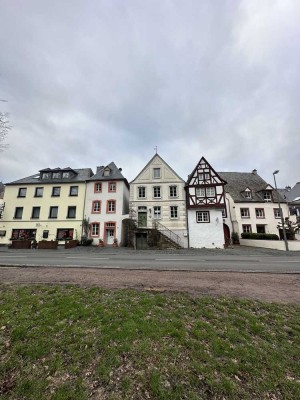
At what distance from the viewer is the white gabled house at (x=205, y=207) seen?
24.8 meters

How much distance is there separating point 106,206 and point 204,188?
550 inches

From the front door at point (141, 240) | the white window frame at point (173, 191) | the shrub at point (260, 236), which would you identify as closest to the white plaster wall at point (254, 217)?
the shrub at point (260, 236)

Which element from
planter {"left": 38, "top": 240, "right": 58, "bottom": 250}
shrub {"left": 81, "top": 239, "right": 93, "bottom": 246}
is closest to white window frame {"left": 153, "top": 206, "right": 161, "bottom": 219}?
shrub {"left": 81, "top": 239, "right": 93, "bottom": 246}

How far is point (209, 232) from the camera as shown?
24938 millimetres

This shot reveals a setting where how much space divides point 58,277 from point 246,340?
7075mm

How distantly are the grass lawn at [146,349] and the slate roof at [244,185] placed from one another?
2917 centimetres

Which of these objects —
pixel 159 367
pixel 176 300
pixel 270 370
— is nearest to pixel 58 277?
pixel 176 300

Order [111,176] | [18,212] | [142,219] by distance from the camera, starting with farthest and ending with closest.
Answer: [111,176] < [18,212] < [142,219]

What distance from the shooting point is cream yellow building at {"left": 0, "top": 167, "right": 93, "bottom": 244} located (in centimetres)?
2764

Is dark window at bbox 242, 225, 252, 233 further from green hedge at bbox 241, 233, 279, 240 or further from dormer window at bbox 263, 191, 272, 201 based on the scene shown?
dormer window at bbox 263, 191, 272, 201

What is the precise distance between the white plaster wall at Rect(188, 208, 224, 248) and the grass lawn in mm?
19594

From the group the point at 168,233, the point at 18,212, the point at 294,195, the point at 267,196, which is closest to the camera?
the point at 168,233

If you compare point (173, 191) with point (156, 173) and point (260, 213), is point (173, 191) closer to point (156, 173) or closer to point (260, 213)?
point (156, 173)

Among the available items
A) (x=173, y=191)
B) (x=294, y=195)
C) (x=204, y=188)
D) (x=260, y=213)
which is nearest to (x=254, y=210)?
(x=260, y=213)
